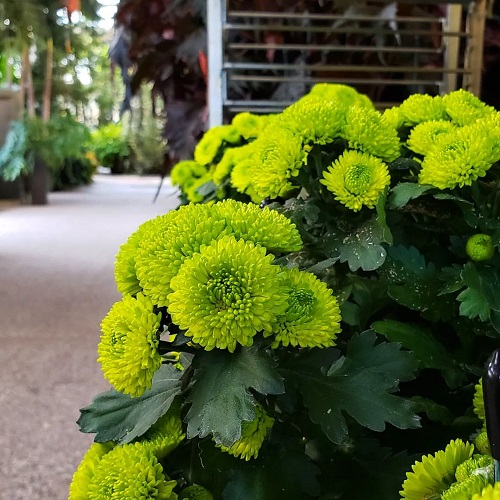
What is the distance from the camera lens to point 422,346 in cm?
41

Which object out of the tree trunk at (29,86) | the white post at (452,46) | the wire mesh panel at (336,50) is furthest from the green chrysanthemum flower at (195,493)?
the tree trunk at (29,86)

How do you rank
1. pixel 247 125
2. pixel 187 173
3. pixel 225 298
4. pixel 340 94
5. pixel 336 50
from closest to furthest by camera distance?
pixel 225 298 → pixel 340 94 → pixel 247 125 → pixel 187 173 → pixel 336 50

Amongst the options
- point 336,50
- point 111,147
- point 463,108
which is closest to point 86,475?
point 463,108

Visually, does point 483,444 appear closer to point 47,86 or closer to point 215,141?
point 215,141

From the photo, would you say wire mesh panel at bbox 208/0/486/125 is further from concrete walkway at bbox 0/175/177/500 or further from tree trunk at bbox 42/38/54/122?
tree trunk at bbox 42/38/54/122

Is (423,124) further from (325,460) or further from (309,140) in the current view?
(325,460)

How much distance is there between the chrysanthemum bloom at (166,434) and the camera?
0.37 meters

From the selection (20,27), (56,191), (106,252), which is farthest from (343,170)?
(56,191)

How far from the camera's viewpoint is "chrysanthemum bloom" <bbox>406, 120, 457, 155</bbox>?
0.44m

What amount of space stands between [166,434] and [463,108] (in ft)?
1.07

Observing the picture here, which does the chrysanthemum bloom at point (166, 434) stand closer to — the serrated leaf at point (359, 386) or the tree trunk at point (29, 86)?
the serrated leaf at point (359, 386)

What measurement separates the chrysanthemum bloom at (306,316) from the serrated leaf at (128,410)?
0.09m

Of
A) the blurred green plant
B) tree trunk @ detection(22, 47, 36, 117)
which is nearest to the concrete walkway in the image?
tree trunk @ detection(22, 47, 36, 117)

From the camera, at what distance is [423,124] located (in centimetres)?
46
